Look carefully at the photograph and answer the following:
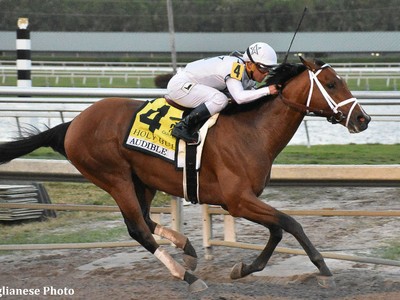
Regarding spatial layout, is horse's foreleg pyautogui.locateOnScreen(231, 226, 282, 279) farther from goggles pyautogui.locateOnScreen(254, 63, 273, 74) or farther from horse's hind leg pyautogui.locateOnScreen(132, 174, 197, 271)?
goggles pyautogui.locateOnScreen(254, 63, 273, 74)

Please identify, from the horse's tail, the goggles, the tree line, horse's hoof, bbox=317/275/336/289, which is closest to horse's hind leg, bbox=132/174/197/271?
the horse's tail

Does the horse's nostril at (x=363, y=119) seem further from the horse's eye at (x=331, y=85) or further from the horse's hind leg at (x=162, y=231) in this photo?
the horse's hind leg at (x=162, y=231)

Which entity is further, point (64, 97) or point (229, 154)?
point (64, 97)

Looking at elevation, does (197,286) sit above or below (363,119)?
below

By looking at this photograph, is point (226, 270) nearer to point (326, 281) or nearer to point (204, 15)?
point (326, 281)

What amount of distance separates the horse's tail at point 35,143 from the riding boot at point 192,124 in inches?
39.1

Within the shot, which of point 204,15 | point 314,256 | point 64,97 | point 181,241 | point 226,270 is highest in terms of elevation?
point 64,97

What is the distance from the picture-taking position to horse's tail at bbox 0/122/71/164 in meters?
6.29

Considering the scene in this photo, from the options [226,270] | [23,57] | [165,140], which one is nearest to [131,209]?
[165,140]

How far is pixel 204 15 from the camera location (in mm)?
16750

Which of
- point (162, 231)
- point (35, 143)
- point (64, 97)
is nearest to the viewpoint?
point (162, 231)

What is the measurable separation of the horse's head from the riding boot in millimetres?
557

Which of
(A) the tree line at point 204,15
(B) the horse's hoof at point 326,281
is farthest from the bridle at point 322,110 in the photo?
(A) the tree line at point 204,15

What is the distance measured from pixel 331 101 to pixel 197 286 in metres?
1.42
